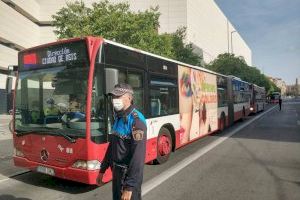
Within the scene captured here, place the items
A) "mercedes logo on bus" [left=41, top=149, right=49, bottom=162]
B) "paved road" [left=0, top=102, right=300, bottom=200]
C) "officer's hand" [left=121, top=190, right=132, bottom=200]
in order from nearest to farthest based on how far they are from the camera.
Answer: "officer's hand" [left=121, top=190, right=132, bottom=200]
"paved road" [left=0, top=102, right=300, bottom=200]
"mercedes logo on bus" [left=41, top=149, right=49, bottom=162]

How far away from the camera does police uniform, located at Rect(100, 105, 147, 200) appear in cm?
351

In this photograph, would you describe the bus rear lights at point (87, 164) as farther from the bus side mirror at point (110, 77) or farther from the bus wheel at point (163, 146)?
the bus wheel at point (163, 146)

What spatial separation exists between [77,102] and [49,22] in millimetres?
60228

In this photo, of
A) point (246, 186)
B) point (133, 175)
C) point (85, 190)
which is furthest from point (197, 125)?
point (133, 175)

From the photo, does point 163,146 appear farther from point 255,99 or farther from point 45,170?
point 255,99

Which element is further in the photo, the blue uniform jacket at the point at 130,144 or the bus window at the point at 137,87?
the bus window at the point at 137,87

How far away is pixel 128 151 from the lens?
3.63 m

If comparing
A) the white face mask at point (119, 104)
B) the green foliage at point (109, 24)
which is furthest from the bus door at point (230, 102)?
the white face mask at point (119, 104)

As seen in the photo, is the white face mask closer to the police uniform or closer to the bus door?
the police uniform

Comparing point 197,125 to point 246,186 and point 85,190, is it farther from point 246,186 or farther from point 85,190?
point 85,190

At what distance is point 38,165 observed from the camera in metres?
6.68

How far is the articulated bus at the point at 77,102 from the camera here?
19.9ft

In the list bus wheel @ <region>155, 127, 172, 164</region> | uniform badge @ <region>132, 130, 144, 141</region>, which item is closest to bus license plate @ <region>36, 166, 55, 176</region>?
bus wheel @ <region>155, 127, 172, 164</region>

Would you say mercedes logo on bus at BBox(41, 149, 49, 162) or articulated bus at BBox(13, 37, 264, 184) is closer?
articulated bus at BBox(13, 37, 264, 184)
